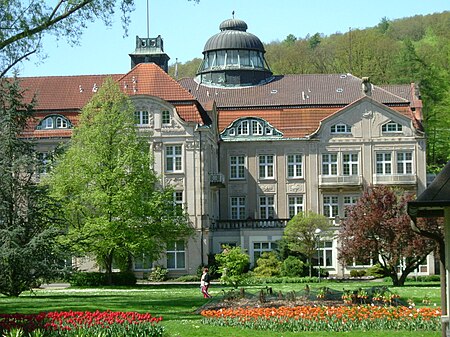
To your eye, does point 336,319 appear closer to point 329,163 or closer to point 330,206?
point 330,206

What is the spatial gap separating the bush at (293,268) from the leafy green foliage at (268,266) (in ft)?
1.84

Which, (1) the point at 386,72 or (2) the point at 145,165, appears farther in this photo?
(1) the point at 386,72

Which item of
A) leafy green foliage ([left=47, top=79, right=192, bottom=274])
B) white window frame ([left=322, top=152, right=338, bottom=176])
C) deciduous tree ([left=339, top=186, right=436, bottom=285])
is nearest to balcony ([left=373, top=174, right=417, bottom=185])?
white window frame ([left=322, top=152, right=338, bottom=176])

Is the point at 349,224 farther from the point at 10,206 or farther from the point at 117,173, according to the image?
the point at 10,206

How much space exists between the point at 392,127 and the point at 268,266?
1325 cm

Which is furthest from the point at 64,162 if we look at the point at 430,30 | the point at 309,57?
the point at 430,30

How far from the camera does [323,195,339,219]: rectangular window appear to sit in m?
60.5

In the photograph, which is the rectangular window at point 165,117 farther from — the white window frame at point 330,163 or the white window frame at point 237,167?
the white window frame at point 330,163

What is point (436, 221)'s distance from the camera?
40.6 meters

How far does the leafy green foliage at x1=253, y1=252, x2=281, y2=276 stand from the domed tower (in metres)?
16.4

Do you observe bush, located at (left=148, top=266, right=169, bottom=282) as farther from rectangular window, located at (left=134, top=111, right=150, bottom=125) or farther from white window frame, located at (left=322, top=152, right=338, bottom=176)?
white window frame, located at (left=322, top=152, right=338, bottom=176)

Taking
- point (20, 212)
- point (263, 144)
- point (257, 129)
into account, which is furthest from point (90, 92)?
point (20, 212)

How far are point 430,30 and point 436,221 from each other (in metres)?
65.6

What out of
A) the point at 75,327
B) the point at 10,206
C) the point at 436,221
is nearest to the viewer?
the point at 75,327
